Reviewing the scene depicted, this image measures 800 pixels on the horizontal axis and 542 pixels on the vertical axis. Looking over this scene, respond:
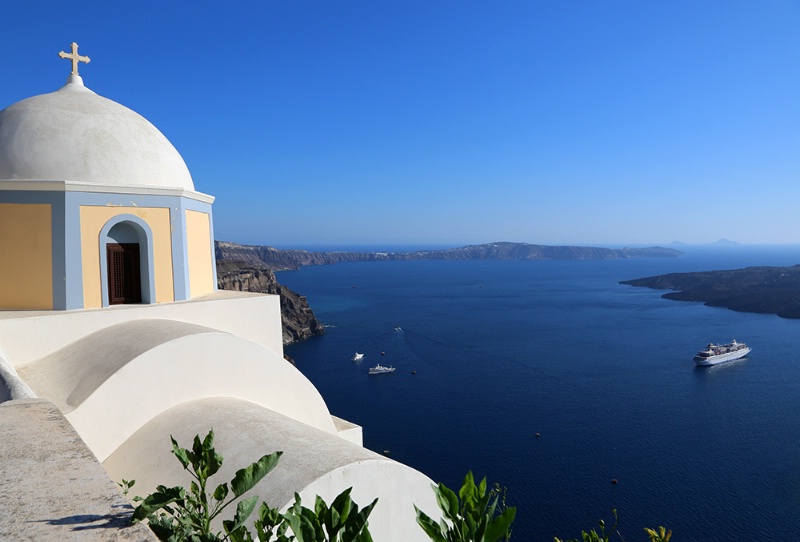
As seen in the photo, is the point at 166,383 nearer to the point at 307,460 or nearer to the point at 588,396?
the point at 307,460

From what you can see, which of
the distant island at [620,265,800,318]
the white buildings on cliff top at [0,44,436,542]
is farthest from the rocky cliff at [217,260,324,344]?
the distant island at [620,265,800,318]

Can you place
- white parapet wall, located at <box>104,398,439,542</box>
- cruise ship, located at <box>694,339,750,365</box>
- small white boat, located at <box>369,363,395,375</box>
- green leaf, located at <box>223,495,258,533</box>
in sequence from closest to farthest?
green leaf, located at <box>223,495,258,533</box>, white parapet wall, located at <box>104,398,439,542</box>, small white boat, located at <box>369,363,395,375</box>, cruise ship, located at <box>694,339,750,365</box>

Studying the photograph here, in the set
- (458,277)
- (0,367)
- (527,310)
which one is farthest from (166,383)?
(458,277)

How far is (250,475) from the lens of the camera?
1.88 meters

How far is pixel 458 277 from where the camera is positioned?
4412 inches

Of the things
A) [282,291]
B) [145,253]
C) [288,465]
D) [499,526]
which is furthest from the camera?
[282,291]

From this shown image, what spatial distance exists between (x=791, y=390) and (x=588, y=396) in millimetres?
11406

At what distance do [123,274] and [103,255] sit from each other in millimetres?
358

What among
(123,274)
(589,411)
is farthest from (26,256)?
(589,411)

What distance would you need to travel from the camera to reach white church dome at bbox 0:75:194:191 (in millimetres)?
6672

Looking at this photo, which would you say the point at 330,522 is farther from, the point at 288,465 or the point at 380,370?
the point at 380,370

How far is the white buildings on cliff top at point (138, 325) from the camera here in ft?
14.1

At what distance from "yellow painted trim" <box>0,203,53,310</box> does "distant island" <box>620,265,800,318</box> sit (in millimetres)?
67123

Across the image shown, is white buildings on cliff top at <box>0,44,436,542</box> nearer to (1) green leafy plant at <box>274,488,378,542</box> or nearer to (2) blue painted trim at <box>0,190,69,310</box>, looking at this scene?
(2) blue painted trim at <box>0,190,69,310</box>
